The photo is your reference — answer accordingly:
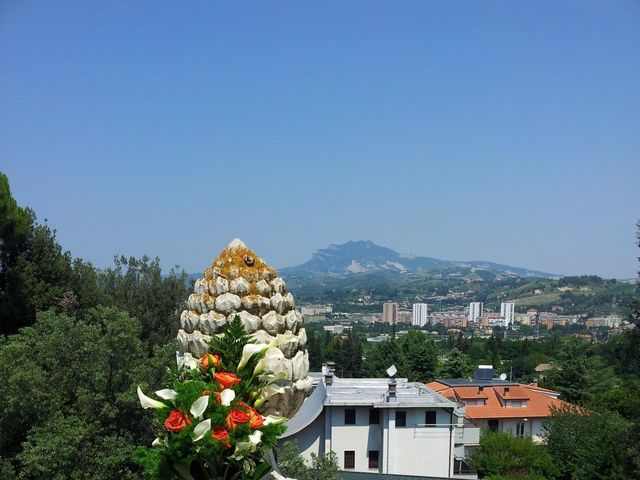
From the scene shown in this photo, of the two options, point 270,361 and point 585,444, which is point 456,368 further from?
point 270,361

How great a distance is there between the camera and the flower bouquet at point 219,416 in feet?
10.8

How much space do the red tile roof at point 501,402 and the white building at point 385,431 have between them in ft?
24.3

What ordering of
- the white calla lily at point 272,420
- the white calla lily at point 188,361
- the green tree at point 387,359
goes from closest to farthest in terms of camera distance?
1. the white calla lily at point 272,420
2. the white calla lily at point 188,361
3. the green tree at point 387,359

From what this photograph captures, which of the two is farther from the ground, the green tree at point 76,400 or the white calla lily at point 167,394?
the white calla lily at point 167,394

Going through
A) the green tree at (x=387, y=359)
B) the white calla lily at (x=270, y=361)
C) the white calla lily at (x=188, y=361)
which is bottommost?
the green tree at (x=387, y=359)

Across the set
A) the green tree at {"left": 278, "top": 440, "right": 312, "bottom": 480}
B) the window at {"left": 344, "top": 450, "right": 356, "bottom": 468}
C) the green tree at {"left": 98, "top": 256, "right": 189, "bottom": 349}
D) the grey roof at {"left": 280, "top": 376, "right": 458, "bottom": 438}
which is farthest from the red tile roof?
the green tree at {"left": 278, "top": 440, "right": 312, "bottom": 480}

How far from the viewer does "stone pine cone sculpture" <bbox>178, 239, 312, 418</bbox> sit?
4.37m

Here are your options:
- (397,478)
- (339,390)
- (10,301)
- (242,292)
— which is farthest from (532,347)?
(242,292)

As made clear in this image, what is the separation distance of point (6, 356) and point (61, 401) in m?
1.21

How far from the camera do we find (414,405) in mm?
20188

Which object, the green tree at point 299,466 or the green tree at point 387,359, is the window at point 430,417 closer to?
the green tree at point 299,466

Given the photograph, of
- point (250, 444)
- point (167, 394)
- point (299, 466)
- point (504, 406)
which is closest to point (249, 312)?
point (167, 394)

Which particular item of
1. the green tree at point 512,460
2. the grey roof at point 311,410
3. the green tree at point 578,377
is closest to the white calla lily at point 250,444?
the grey roof at point 311,410

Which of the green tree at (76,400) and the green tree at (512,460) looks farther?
the green tree at (512,460)
